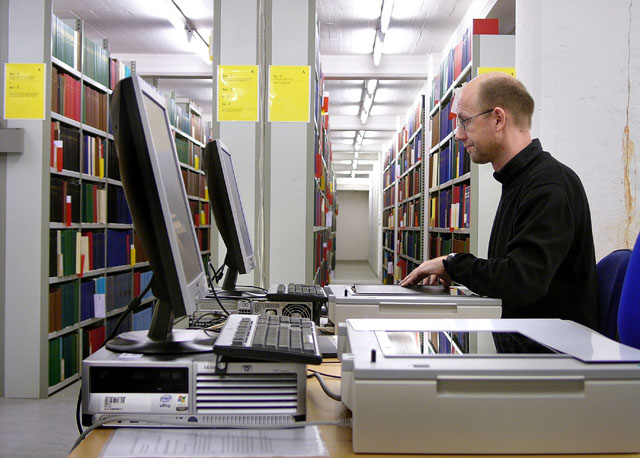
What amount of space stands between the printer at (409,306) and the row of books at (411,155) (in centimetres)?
507

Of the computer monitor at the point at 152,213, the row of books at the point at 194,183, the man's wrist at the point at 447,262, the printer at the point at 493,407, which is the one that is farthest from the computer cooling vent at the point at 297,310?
the row of books at the point at 194,183

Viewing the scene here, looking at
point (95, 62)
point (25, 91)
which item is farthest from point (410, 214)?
point (25, 91)

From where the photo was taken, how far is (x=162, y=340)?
971 mm

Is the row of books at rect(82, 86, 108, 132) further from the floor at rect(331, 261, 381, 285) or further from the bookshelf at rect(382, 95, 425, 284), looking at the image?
the floor at rect(331, 261, 381, 285)

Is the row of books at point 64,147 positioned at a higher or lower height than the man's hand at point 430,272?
higher

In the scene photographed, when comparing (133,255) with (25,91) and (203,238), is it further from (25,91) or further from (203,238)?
(203,238)

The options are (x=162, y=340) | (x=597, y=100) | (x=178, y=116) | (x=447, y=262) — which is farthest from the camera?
(x=178, y=116)

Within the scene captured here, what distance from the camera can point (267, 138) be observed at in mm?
3174

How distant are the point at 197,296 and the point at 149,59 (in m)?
6.71

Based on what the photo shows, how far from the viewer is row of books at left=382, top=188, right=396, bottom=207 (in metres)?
9.82

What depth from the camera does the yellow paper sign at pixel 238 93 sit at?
3.09 m

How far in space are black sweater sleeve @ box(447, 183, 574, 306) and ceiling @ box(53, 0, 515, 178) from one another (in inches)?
152

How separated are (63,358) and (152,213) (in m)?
3.18

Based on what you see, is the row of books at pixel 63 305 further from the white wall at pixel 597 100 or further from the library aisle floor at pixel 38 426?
the white wall at pixel 597 100
